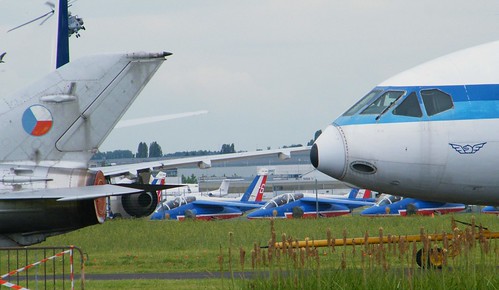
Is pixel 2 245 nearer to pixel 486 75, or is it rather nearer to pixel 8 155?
pixel 8 155

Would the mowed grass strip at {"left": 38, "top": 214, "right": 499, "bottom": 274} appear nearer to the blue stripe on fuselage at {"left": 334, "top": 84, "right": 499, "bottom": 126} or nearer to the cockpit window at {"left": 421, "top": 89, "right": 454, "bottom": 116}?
the blue stripe on fuselage at {"left": 334, "top": 84, "right": 499, "bottom": 126}

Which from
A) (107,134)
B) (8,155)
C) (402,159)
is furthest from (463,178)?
(8,155)

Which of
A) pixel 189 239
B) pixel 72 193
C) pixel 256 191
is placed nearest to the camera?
pixel 72 193

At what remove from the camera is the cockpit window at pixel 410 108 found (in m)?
17.2

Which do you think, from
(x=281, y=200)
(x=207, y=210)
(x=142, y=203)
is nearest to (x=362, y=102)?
(x=142, y=203)

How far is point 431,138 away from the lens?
55.6 feet

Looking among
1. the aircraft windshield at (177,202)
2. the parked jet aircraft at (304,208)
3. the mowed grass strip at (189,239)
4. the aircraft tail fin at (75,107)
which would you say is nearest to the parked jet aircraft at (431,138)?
the mowed grass strip at (189,239)

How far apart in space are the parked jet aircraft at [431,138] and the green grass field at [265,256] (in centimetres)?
110

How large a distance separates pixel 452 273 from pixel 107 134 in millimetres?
9362

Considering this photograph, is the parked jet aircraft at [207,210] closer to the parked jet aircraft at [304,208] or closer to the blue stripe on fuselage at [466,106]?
the parked jet aircraft at [304,208]

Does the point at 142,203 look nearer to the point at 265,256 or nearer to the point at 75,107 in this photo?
the point at 75,107

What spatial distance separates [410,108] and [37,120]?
7.43 m

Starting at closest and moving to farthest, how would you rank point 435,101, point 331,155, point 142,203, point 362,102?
1. point 331,155
2. point 435,101
3. point 362,102
4. point 142,203

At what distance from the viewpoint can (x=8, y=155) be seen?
21.0 metres
